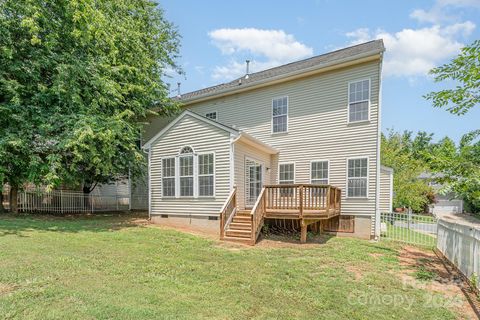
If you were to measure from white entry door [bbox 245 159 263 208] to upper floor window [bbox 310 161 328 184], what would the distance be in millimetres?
2160

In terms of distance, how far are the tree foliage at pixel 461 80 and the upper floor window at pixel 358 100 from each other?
171 inches

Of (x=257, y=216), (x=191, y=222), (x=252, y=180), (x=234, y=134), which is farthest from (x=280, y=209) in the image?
(x=191, y=222)

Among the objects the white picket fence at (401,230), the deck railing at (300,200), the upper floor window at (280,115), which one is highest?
the upper floor window at (280,115)

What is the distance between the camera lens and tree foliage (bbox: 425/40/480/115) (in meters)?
5.89

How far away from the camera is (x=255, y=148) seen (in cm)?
1195

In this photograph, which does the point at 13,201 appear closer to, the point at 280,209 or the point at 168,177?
the point at 168,177

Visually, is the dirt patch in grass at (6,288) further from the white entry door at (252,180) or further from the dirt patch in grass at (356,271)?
the white entry door at (252,180)

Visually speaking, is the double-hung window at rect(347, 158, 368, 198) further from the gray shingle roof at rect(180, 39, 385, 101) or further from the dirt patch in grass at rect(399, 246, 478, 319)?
the gray shingle roof at rect(180, 39, 385, 101)

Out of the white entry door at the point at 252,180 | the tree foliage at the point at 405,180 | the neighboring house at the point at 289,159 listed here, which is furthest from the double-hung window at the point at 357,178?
the tree foliage at the point at 405,180

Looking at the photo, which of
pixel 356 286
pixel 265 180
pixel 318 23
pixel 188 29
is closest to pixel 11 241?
pixel 356 286

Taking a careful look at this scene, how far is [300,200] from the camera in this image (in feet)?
30.5

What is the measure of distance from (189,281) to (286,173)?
8403mm

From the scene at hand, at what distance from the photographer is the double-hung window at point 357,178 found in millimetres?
11047

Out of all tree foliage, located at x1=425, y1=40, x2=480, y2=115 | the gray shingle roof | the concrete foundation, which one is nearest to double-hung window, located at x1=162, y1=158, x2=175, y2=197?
the concrete foundation
